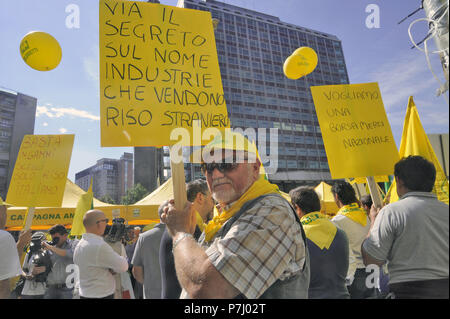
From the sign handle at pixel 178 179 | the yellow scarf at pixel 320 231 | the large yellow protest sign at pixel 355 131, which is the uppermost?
the large yellow protest sign at pixel 355 131

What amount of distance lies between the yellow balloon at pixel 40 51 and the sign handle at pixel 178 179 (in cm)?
313

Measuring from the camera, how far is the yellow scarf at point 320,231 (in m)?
2.61

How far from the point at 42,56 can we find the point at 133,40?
2383 mm

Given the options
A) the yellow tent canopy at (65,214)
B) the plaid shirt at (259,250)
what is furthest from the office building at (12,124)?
the plaid shirt at (259,250)

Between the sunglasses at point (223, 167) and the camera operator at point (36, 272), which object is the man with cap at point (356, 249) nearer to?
the sunglasses at point (223, 167)

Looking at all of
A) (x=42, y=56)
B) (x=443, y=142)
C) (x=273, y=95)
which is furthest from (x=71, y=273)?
(x=273, y=95)

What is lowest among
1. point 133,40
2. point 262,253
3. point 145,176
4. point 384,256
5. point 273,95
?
point 384,256

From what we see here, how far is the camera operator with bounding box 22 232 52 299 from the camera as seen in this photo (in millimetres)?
4570

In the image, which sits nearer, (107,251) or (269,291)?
(269,291)

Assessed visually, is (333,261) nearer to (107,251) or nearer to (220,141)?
(220,141)

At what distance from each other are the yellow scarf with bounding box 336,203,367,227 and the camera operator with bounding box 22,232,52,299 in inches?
185

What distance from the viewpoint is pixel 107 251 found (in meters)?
3.28

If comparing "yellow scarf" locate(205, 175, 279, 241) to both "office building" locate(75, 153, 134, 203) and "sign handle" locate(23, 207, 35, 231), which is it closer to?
"sign handle" locate(23, 207, 35, 231)
